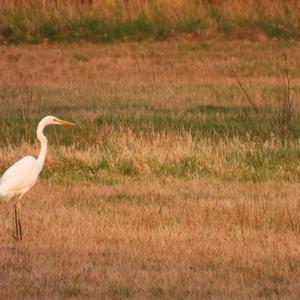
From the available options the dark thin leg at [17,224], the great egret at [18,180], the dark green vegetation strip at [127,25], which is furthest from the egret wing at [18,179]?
the dark green vegetation strip at [127,25]

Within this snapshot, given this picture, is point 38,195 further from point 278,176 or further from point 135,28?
point 135,28

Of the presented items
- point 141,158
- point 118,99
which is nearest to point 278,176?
point 141,158

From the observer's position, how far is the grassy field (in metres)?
7.95

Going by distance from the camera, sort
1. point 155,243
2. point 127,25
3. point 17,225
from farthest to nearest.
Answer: point 127,25, point 17,225, point 155,243

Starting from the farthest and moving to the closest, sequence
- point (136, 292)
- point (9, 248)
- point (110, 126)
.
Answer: point (110, 126) → point (9, 248) → point (136, 292)

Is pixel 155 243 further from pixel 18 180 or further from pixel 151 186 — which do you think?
pixel 151 186

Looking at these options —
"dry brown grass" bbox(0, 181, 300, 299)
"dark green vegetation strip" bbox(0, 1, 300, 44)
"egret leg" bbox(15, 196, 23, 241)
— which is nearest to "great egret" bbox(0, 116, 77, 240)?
"egret leg" bbox(15, 196, 23, 241)

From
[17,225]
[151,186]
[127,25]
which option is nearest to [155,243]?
[17,225]

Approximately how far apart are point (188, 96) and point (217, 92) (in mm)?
678

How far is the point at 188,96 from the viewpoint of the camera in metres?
20.3

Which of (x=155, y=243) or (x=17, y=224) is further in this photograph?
(x=17, y=224)

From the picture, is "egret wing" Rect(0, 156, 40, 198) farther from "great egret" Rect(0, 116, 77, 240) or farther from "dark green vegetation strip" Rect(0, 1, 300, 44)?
"dark green vegetation strip" Rect(0, 1, 300, 44)

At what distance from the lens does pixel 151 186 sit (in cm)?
1202

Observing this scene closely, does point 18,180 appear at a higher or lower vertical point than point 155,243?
higher
